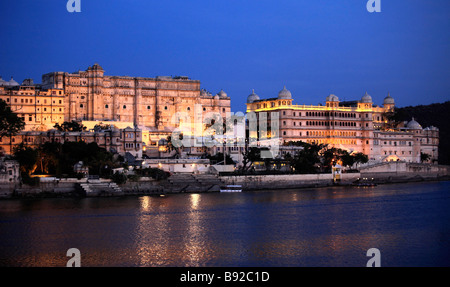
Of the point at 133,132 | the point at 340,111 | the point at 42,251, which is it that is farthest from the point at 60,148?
the point at 340,111

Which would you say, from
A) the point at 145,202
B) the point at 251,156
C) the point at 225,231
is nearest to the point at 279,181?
the point at 251,156

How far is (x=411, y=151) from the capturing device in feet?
397

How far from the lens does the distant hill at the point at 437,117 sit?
149 meters

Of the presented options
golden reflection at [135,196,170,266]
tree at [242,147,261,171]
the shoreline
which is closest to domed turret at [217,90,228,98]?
tree at [242,147,261,171]

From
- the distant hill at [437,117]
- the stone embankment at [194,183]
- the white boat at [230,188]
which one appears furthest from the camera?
the distant hill at [437,117]

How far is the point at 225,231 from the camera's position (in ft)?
152

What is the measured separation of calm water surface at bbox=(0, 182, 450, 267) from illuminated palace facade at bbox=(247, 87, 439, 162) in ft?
A: 147

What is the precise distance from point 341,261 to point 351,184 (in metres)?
52.5

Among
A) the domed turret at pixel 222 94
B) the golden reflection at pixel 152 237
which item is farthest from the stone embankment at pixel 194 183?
the domed turret at pixel 222 94

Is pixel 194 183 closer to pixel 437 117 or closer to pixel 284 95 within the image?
pixel 284 95

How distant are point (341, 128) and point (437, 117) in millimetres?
63192

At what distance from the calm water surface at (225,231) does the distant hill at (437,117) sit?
3429 inches

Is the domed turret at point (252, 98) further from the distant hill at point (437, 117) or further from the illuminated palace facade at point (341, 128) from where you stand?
the distant hill at point (437, 117)
